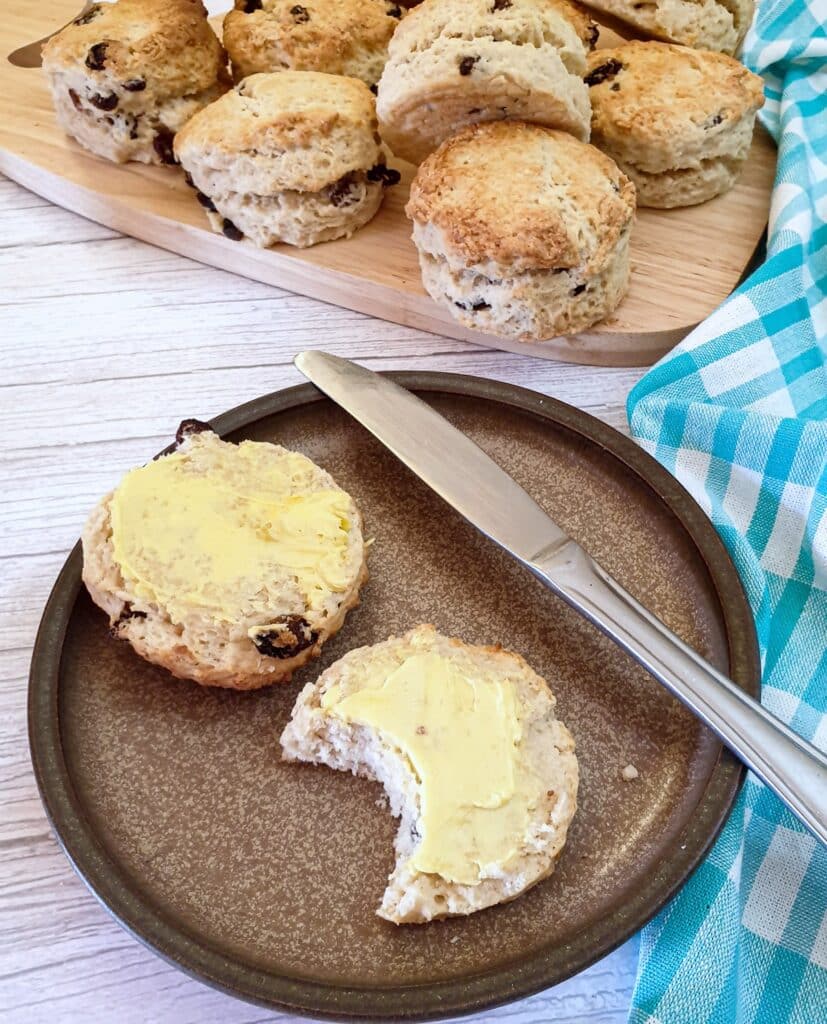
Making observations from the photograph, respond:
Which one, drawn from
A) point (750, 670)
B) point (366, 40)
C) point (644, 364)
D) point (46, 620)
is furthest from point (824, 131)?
point (46, 620)

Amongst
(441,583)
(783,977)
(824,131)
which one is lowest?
(783,977)

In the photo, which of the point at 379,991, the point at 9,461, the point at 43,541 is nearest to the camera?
the point at 379,991

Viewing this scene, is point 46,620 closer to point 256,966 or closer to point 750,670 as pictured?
point 256,966

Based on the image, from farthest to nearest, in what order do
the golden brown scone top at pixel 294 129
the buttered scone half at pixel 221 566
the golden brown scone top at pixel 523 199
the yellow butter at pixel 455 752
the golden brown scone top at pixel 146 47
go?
the golden brown scone top at pixel 146 47 < the golden brown scone top at pixel 294 129 < the golden brown scone top at pixel 523 199 < the buttered scone half at pixel 221 566 < the yellow butter at pixel 455 752

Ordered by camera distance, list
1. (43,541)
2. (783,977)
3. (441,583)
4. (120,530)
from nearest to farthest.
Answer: (783,977) → (120,530) → (441,583) → (43,541)

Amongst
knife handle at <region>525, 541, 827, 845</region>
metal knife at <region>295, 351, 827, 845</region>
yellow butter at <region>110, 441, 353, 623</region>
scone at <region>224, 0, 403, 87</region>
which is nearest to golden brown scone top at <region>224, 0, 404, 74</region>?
scone at <region>224, 0, 403, 87</region>

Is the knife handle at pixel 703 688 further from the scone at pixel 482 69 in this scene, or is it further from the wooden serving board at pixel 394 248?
the scone at pixel 482 69

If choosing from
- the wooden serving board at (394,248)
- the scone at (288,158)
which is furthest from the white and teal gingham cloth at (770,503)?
the scone at (288,158)

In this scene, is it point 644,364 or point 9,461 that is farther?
point 644,364
